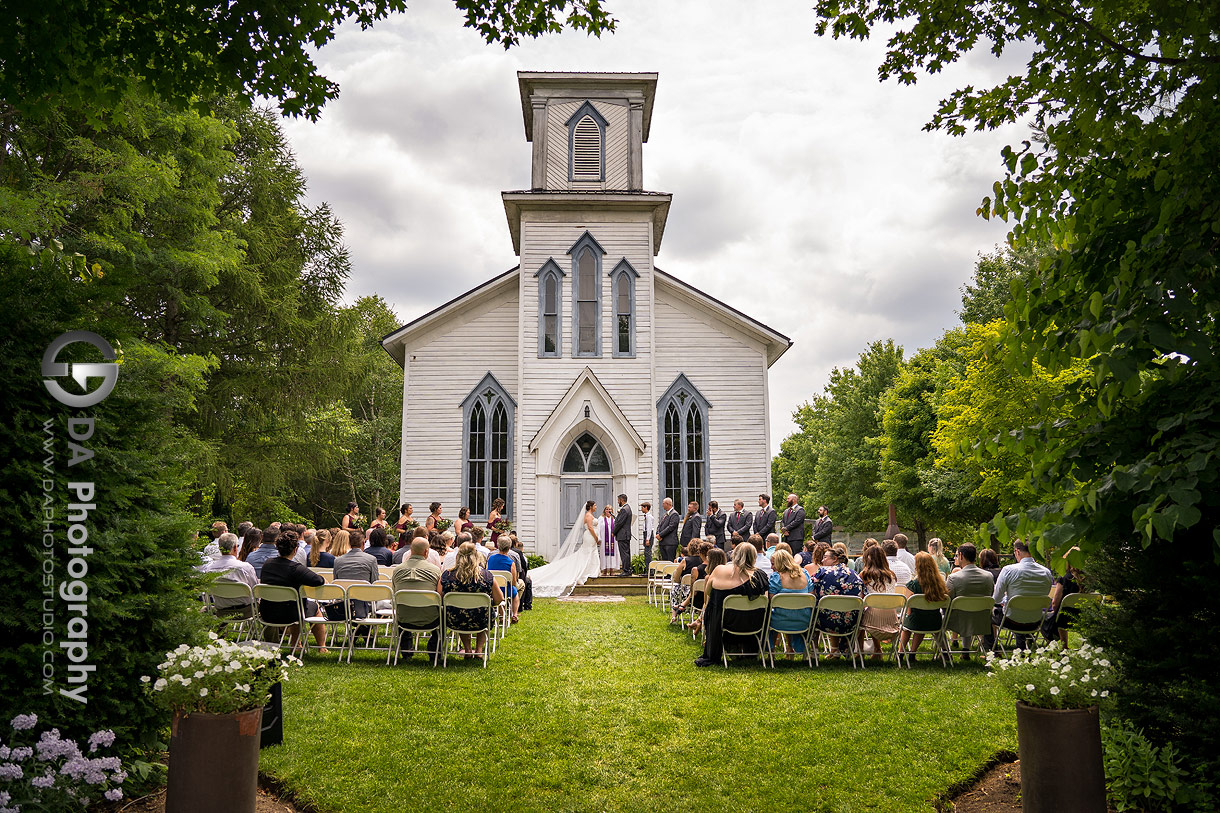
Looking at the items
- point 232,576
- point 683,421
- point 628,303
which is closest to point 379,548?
point 232,576

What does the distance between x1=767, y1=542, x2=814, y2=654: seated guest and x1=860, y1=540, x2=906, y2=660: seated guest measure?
0.76 m

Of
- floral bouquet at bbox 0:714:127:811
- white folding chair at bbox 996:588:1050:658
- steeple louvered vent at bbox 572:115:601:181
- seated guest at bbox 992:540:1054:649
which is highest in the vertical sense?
steeple louvered vent at bbox 572:115:601:181

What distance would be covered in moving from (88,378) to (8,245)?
41.5 inches

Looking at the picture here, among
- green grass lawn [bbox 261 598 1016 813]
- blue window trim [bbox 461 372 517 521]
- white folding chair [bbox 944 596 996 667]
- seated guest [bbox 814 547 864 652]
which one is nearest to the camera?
green grass lawn [bbox 261 598 1016 813]

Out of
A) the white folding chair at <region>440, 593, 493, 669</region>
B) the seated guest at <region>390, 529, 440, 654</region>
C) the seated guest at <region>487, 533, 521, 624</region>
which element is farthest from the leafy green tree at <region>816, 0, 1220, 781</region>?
the seated guest at <region>487, 533, 521, 624</region>

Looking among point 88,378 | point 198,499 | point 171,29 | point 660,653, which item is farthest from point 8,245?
point 198,499

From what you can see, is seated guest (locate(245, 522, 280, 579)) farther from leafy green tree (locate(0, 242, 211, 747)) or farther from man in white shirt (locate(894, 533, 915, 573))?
man in white shirt (locate(894, 533, 915, 573))

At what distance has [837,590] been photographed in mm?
10055

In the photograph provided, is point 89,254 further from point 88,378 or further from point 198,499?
point 198,499

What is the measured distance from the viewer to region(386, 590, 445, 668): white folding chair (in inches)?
359

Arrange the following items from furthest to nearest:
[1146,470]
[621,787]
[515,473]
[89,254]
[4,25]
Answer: [515,473], [89,254], [621,787], [4,25], [1146,470]

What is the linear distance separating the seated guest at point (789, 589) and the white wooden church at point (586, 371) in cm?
1034

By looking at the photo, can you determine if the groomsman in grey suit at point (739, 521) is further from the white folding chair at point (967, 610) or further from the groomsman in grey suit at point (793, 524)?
the white folding chair at point (967, 610)

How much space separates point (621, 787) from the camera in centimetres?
562
